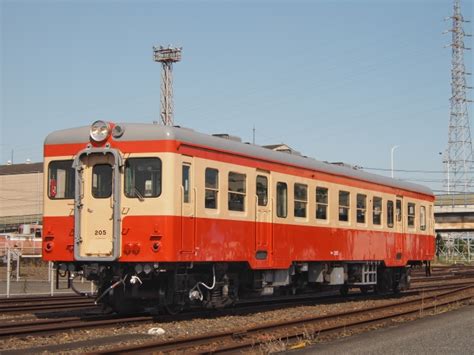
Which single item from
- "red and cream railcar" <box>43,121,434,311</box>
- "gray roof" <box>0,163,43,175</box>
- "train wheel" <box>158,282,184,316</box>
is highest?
"gray roof" <box>0,163,43,175</box>

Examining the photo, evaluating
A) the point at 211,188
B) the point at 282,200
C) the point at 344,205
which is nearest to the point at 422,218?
the point at 344,205

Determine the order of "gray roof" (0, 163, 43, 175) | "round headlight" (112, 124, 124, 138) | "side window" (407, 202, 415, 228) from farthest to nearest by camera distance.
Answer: "gray roof" (0, 163, 43, 175) → "side window" (407, 202, 415, 228) → "round headlight" (112, 124, 124, 138)

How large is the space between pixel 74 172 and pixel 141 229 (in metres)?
1.96

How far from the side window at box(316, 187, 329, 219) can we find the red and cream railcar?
32 centimetres

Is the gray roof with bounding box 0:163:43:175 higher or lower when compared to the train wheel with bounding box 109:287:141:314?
higher

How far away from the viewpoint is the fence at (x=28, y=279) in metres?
23.2

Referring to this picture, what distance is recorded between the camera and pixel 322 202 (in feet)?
60.1

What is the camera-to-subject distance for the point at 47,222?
47.2ft

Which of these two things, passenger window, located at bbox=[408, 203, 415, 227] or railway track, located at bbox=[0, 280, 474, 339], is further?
passenger window, located at bbox=[408, 203, 415, 227]

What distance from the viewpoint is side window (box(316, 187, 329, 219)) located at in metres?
18.1

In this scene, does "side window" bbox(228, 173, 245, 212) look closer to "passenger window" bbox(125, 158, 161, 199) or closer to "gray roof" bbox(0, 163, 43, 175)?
"passenger window" bbox(125, 158, 161, 199)

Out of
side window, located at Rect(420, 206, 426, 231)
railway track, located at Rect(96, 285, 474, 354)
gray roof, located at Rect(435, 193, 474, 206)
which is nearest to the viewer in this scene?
railway track, located at Rect(96, 285, 474, 354)

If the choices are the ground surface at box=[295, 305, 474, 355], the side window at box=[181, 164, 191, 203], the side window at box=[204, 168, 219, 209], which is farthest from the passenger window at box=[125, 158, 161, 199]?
the ground surface at box=[295, 305, 474, 355]

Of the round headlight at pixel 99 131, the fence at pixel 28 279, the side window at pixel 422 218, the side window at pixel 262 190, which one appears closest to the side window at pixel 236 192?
the side window at pixel 262 190
